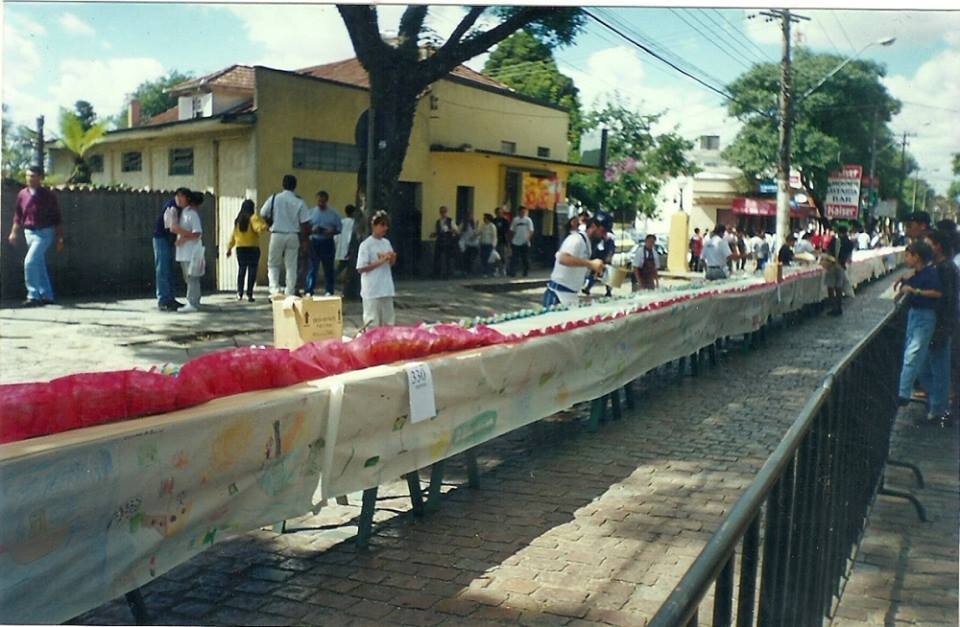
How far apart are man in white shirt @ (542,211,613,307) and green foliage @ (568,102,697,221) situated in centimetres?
117

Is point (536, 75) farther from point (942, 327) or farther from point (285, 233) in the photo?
point (942, 327)

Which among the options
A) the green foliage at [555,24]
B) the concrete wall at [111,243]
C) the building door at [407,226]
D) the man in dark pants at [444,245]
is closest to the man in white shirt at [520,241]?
the man in dark pants at [444,245]

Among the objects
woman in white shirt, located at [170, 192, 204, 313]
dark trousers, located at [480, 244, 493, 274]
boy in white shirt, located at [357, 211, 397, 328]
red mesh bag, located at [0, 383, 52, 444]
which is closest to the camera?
red mesh bag, located at [0, 383, 52, 444]

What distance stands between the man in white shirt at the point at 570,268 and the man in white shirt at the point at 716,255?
6661 millimetres

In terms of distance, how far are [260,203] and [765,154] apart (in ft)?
24.3

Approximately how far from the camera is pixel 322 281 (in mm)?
10133

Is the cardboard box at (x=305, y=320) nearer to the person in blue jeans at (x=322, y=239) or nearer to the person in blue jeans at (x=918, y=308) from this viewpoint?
the person in blue jeans at (x=322, y=239)

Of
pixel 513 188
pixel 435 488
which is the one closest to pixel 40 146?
pixel 435 488

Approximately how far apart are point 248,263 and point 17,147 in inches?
144

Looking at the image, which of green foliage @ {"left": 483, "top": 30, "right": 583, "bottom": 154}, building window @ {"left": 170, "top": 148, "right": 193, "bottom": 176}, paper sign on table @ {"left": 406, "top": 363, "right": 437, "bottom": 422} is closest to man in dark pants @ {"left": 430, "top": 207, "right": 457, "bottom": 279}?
green foliage @ {"left": 483, "top": 30, "right": 583, "bottom": 154}

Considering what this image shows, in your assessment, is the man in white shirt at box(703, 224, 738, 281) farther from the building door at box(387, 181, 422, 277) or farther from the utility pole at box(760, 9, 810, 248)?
the building door at box(387, 181, 422, 277)

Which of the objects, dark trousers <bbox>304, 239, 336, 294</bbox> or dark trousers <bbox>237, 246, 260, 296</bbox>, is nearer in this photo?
dark trousers <bbox>304, 239, 336, 294</bbox>

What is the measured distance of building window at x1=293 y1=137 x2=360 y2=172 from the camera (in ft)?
32.1

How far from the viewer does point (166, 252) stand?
9680 millimetres
